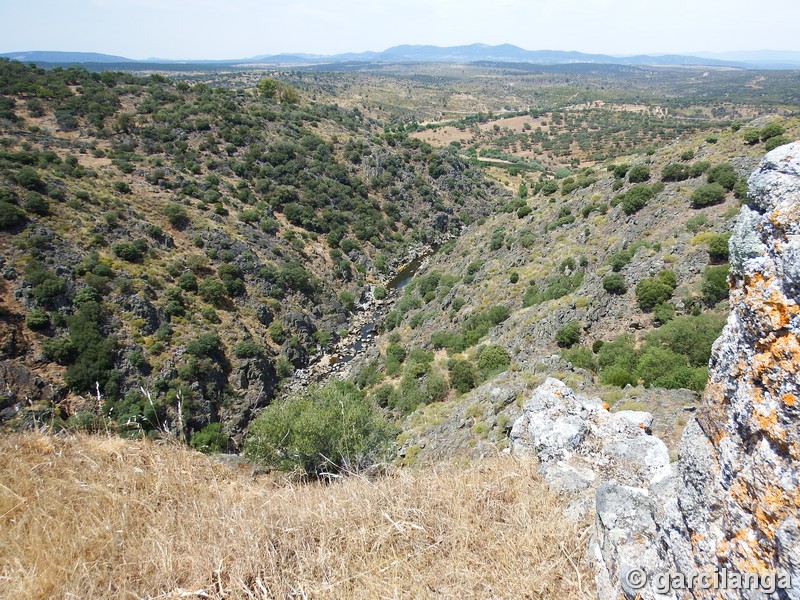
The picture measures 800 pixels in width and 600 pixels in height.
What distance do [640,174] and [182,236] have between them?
1512 inches

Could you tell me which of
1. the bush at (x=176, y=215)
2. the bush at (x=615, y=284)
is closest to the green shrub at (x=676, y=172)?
the bush at (x=615, y=284)

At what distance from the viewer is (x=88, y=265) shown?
28.4 m

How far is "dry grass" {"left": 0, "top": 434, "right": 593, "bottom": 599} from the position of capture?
12.3ft

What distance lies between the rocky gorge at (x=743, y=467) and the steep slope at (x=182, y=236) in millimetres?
7311

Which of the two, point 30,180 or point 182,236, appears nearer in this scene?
point 30,180

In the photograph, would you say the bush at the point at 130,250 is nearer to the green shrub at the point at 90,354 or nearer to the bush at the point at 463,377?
the green shrub at the point at 90,354

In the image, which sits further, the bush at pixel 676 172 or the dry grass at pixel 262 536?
the bush at pixel 676 172

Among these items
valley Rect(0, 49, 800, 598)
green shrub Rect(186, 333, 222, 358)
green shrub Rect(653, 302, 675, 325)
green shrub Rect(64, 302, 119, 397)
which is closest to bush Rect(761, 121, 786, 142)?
valley Rect(0, 49, 800, 598)

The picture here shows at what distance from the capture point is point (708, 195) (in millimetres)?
24031

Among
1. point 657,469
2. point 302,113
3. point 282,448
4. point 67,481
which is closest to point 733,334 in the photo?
point 657,469

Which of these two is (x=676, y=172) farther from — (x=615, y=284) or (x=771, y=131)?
(x=615, y=284)

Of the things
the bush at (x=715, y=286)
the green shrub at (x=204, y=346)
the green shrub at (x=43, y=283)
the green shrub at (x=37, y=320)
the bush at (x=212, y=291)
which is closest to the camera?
the bush at (x=715, y=286)

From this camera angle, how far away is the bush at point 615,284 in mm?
21156

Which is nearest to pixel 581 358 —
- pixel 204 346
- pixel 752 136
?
pixel 752 136
